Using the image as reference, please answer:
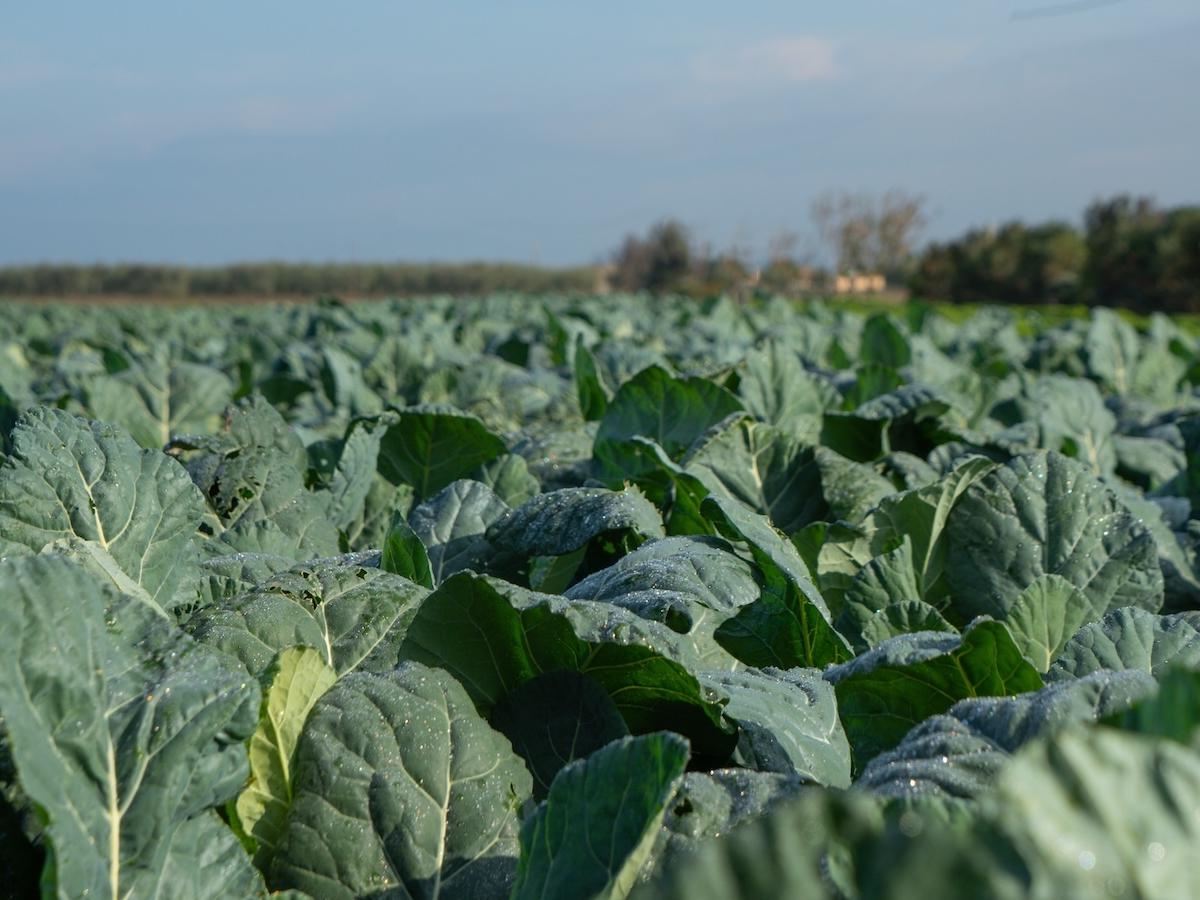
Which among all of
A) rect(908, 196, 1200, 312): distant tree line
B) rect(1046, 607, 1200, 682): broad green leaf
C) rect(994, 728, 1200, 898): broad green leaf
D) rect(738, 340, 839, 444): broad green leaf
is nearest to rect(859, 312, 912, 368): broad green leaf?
rect(738, 340, 839, 444): broad green leaf

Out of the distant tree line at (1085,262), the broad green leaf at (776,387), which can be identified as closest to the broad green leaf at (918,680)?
the broad green leaf at (776,387)

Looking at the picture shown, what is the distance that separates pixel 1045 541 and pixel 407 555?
1.07 m

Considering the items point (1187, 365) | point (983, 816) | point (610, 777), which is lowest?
point (1187, 365)

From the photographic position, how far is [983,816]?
60 centimetres

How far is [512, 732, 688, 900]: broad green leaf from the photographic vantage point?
0.97 m

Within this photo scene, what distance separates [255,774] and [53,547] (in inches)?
17.3

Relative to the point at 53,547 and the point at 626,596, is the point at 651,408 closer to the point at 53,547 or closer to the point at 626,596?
the point at 626,596

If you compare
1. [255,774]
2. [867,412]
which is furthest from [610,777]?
[867,412]

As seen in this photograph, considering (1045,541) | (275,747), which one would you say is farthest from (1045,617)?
(275,747)

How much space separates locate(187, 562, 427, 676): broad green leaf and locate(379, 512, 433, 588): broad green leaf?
0.76ft

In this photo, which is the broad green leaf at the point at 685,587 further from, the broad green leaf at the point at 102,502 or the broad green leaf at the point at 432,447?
the broad green leaf at the point at 432,447

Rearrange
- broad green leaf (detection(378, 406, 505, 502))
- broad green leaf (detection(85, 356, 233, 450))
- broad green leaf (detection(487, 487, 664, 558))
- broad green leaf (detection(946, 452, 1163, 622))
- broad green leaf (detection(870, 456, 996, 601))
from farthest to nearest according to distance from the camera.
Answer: broad green leaf (detection(85, 356, 233, 450)) < broad green leaf (detection(378, 406, 505, 502)) < broad green leaf (detection(870, 456, 996, 601)) < broad green leaf (detection(946, 452, 1163, 622)) < broad green leaf (detection(487, 487, 664, 558))

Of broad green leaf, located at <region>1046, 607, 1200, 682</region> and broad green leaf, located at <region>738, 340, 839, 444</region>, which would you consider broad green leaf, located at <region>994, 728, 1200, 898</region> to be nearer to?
broad green leaf, located at <region>1046, 607, 1200, 682</region>

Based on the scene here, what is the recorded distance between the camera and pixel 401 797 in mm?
1194
